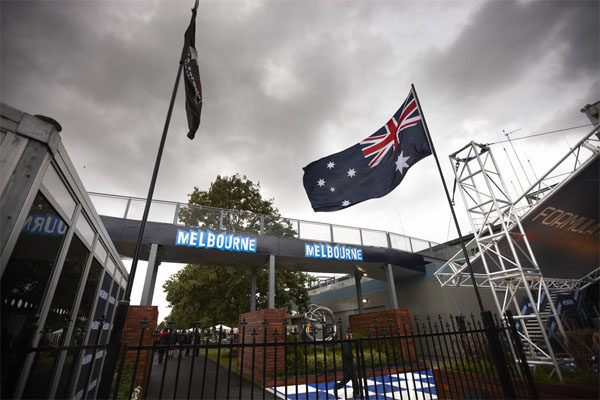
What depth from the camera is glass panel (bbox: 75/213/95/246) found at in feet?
13.2

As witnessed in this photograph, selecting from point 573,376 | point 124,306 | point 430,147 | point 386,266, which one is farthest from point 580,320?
point 124,306

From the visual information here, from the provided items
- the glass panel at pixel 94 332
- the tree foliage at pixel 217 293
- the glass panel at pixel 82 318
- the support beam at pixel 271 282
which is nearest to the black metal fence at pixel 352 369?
the glass panel at pixel 82 318

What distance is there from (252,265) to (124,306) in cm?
1224

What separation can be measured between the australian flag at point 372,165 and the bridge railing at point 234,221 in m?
6.41

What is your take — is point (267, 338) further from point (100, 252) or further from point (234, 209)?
point (234, 209)

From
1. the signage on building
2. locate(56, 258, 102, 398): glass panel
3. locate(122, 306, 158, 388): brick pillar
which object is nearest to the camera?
the signage on building

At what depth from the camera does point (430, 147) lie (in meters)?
5.79

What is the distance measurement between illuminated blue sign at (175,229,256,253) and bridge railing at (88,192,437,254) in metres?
0.70

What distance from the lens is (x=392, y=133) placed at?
7.07 m

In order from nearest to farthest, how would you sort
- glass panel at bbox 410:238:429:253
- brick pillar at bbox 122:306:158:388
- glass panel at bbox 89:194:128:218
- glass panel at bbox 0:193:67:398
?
glass panel at bbox 0:193:67:398
brick pillar at bbox 122:306:158:388
glass panel at bbox 89:194:128:218
glass panel at bbox 410:238:429:253

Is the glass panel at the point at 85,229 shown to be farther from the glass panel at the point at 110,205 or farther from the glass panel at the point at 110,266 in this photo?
the glass panel at the point at 110,205

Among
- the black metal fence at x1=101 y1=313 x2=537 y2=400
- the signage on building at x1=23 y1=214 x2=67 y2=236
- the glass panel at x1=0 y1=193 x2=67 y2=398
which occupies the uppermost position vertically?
the signage on building at x1=23 y1=214 x2=67 y2=236

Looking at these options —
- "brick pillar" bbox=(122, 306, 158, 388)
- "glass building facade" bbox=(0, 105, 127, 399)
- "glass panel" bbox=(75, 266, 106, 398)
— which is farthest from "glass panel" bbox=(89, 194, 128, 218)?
"glass building facade" bbox=(0, 105, 127, 399)

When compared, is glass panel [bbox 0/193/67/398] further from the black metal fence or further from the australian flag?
the australian flag
